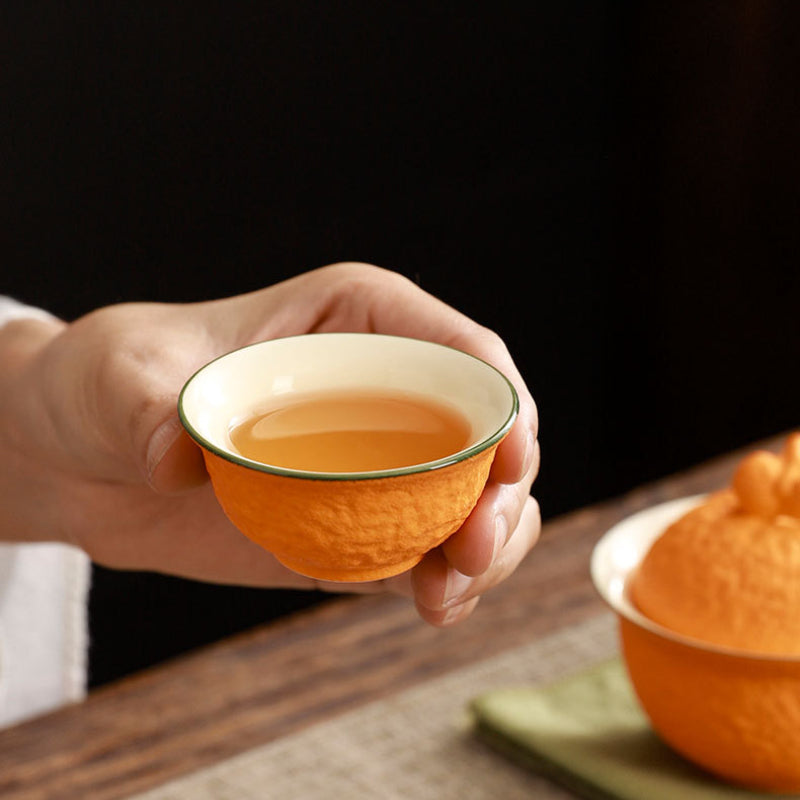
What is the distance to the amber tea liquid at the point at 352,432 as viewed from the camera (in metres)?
0.46

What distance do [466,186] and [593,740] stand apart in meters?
0.92

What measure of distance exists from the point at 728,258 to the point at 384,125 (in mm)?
801

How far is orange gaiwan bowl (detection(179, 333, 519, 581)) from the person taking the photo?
15.9 inches

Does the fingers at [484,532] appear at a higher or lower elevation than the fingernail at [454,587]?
higher

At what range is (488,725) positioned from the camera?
82 cm

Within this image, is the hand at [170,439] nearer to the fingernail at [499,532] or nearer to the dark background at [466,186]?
the fingernail at [499,532]

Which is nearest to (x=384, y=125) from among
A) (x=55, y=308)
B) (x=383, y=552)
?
(x=55, y=308)

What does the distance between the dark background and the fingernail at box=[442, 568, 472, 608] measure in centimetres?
84

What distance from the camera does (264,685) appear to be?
3.05 ft

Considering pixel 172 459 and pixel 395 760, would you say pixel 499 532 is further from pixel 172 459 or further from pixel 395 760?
pixel 395 760

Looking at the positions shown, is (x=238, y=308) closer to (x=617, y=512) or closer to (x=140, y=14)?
(x=617, y=512)

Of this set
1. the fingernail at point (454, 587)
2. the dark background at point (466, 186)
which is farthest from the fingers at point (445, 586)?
the dark background at point (466, 186)

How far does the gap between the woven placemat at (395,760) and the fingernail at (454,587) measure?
0.74ft

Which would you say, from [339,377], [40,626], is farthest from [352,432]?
[40,626]
